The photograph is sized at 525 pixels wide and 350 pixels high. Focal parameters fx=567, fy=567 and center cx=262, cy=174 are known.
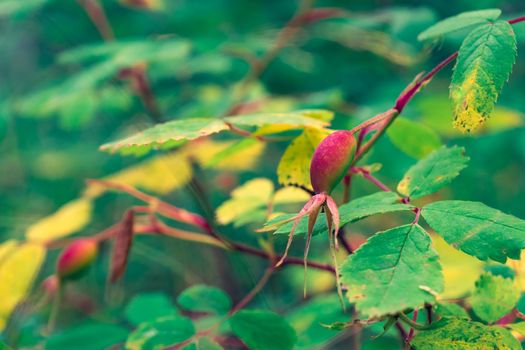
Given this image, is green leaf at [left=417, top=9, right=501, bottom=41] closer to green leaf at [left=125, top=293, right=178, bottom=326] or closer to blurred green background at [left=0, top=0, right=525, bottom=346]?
blurred green background at [left=0, top=0, right=525, bottom=346]

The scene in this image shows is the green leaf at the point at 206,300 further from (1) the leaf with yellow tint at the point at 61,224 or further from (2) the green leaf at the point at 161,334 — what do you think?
(1) the leaf with yellow tint at the point at 61,224

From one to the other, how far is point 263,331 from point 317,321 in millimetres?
207

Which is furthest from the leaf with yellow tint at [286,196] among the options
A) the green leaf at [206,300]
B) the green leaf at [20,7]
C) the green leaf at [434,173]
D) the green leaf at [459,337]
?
the green leaf at [20,7]

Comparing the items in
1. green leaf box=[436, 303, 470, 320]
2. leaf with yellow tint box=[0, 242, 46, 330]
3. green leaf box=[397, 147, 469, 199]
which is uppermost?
green leaf box=[397, 147, 469, 199]

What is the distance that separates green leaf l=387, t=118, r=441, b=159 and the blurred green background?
12.8 inches

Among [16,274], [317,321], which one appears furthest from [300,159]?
[16,274]

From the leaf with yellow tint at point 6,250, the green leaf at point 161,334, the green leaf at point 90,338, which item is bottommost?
the green leaf at point 90,338

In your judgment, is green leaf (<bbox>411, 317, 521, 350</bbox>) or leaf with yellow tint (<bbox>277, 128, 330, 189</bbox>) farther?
leaf with yellow tint (<bbox>277, 128, 330, 189</bbox>)

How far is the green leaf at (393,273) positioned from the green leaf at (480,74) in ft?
0.38

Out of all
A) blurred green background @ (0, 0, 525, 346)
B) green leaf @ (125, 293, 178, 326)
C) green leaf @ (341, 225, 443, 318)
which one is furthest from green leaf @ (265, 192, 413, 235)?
green leaf @ (125, 293, 178, 326)

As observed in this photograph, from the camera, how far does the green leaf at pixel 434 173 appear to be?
550mm

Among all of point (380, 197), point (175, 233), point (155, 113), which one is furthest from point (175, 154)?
point (380, 197)

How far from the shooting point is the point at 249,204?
0.82 m

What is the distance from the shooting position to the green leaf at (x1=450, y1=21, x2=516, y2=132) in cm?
49
